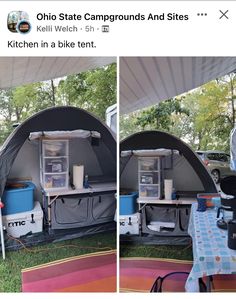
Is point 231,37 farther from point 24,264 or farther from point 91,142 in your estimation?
point 24,264

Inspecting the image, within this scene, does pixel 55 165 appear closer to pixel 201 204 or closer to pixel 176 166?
pixel 176 166

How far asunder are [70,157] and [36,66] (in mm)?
547

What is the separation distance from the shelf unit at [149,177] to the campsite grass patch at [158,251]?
29cm

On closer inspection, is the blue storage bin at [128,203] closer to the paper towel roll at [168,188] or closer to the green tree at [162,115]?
the paper towel roll at [168,188]

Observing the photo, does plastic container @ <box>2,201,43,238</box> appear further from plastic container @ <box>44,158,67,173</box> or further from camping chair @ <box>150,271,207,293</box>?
camping chair @ <box>150,271,207,293</box>

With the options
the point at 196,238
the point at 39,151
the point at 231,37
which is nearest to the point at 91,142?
the point at 39,151

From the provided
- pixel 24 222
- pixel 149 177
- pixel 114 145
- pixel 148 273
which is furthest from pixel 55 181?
pixel 148 273

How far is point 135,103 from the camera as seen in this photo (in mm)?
1716

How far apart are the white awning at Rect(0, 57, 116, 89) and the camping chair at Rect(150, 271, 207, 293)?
1264mm

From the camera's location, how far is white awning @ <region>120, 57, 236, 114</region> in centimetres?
170

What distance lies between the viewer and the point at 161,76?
176 centimetres

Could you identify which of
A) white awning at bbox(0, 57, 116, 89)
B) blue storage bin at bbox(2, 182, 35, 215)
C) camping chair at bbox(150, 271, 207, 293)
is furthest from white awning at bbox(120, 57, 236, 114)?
camping chair at bbox(150, 271, 207, 293)

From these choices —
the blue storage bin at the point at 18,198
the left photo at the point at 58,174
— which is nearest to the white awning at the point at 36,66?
the left photo at the point at 58,174

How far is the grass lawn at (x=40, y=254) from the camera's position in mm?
1790
